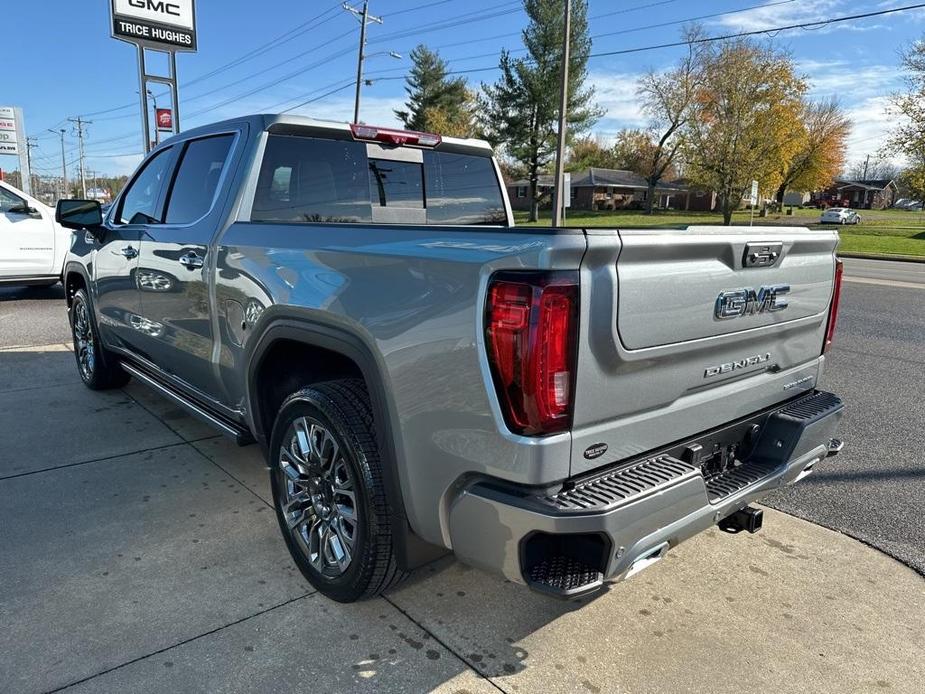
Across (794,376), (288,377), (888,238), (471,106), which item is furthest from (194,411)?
(471,106)

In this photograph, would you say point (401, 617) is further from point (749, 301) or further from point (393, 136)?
point (393, 136)

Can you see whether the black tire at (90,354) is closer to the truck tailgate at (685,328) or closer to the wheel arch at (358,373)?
the wheel arch at (358,373)

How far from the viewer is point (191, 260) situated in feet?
11.7

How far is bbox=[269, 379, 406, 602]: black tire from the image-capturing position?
8.10 ft

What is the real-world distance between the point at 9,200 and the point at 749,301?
456 inches

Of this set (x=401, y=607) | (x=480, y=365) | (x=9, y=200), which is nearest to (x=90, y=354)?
(x=401, y=607)

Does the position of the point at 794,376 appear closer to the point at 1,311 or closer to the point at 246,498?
the point at 246,498

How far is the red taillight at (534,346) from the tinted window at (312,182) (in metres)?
1.88

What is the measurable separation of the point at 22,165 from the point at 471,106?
124ft

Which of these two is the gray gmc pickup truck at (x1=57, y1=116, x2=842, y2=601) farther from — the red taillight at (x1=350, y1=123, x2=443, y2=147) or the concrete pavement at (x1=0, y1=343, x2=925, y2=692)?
the concrete pavement at (x1=0, y1=343, x2=925, y2=692)

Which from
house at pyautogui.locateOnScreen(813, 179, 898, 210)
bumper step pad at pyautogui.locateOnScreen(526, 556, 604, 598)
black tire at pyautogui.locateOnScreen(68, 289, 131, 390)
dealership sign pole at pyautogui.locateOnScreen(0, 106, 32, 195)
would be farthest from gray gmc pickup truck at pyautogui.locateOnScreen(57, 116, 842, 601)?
house at pyautogui.locateOnScreen(813, 179, 898, 210)

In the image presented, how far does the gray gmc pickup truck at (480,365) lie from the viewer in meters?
1.96

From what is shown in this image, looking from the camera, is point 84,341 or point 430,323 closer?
point 430,323

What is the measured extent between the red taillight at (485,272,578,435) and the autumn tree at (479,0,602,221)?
46.5m
